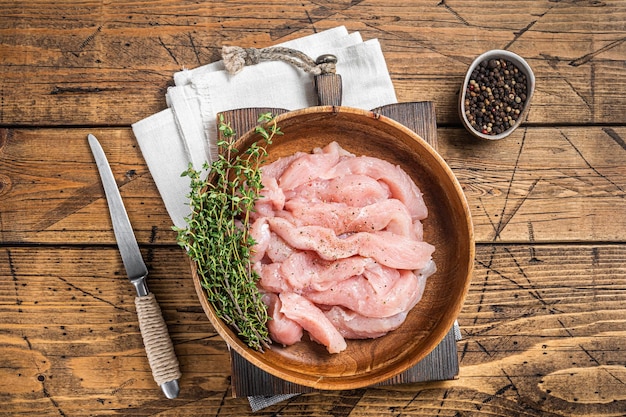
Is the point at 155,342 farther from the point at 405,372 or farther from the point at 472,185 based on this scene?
the point at 472,185

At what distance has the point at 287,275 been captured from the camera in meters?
1.89

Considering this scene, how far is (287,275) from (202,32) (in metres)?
1.06

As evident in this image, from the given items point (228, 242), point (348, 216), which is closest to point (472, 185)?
point (348, 216)

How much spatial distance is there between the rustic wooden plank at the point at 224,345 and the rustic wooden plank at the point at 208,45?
1.85ft

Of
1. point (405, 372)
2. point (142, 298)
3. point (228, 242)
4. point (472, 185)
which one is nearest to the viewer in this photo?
point (228, 242)

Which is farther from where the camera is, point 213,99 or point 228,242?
point 213,99

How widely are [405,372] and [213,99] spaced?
1225 mm

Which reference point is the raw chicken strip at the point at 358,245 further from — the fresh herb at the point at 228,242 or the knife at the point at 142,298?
the knife at the point at 142,298

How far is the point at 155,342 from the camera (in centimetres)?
215

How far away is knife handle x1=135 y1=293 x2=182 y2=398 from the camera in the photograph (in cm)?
215

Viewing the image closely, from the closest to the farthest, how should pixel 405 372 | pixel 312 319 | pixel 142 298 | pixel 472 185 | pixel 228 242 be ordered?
pixel 228 242 < pixel 312 319 < pixel 405 372 < pixel 142 298 < pixel 472 185

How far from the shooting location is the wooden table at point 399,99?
2236 millimetres

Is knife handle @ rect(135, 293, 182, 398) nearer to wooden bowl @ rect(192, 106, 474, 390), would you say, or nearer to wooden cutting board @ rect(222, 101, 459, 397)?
wooden cutting board @ rect(222, 101, 459, 397)

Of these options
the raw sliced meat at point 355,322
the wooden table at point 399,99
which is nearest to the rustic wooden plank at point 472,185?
the wooden table at point 399,99
